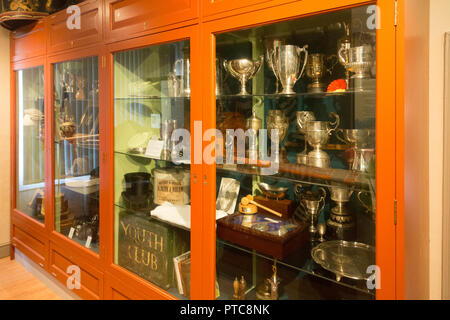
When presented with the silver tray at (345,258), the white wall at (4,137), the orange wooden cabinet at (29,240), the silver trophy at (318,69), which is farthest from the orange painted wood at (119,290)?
the white wall at (4,137)

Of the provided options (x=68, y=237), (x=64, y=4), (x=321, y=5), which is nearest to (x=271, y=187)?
(x=321, y=5)

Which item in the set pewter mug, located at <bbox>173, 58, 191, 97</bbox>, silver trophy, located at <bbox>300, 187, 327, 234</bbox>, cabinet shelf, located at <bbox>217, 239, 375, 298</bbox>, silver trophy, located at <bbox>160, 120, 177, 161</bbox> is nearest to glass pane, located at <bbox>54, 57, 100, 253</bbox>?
silver trophy, located at <bbox>160, 120, 177, 161</bbox>

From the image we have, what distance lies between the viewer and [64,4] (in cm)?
236

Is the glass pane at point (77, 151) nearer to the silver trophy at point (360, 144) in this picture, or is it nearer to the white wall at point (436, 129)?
the silver trophy at point (360, 144)

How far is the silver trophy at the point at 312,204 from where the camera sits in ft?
4.09

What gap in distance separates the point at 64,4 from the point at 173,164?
1.73 metres

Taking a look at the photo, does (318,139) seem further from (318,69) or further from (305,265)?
(305,265)

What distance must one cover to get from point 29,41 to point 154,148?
5.35 ft

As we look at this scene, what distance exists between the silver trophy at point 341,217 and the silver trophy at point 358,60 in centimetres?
40

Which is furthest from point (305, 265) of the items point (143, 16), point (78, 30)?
point (78, 30)

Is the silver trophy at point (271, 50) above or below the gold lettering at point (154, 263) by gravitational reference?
above
